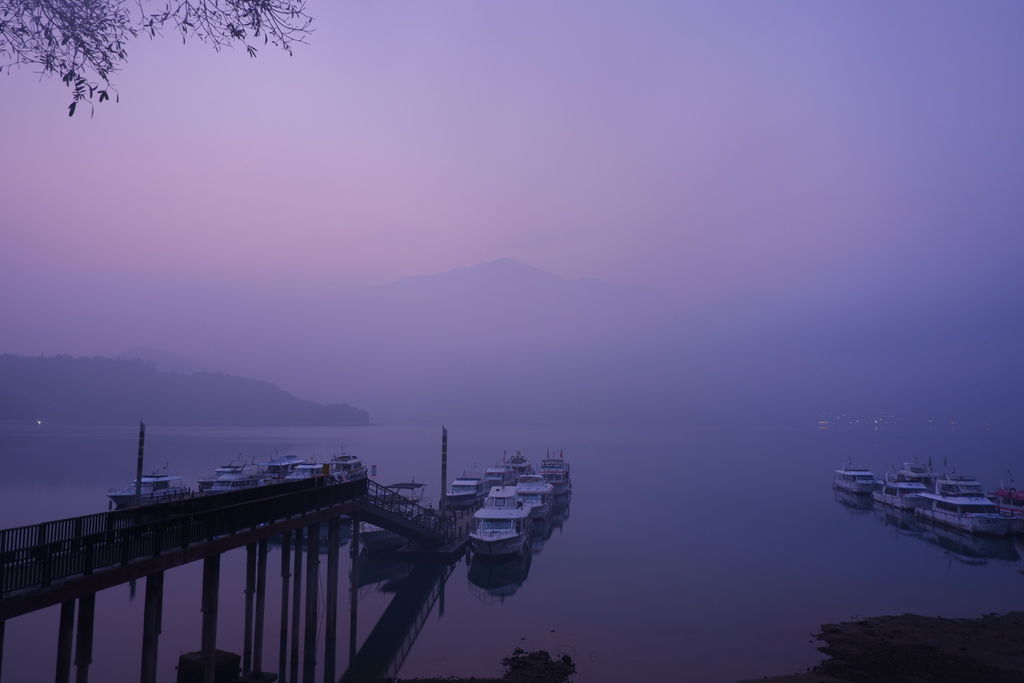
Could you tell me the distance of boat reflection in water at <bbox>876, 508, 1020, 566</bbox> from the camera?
49.5 meters

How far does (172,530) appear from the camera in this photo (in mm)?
17719

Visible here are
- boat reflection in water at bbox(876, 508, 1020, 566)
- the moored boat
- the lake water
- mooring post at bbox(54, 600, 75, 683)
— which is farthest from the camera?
the moored boat

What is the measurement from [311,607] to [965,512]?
54.4 m

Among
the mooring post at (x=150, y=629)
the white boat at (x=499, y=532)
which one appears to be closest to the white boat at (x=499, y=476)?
the white boat at (x=499, y=532)

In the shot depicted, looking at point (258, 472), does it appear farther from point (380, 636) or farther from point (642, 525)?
point (380, 636)

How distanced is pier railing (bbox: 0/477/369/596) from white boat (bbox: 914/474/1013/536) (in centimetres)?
5380

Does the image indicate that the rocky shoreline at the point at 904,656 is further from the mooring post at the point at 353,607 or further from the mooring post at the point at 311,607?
the mooring post at the point at 353,607

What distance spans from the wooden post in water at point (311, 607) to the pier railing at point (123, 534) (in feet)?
4.82

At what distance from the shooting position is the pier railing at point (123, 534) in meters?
13.7

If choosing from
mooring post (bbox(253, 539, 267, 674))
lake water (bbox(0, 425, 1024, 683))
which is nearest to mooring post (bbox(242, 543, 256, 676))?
mooring post (bbox(253, 539, 267, 674))

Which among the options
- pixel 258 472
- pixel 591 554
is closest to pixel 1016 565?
pixel 591 554

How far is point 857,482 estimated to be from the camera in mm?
87438

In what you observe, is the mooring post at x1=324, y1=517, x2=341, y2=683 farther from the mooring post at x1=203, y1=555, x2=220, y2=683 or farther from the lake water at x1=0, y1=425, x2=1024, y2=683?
the mooring post at x1=203, y1=555, x2=220, y2=683

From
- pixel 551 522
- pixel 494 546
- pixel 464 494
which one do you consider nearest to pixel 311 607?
pixel 494 546
